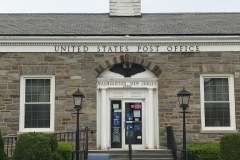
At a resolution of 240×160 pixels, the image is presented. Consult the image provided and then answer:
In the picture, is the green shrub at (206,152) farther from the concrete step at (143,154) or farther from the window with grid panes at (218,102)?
the window with grid panes at (218,102)

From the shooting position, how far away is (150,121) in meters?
16.8

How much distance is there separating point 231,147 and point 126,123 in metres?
7.36

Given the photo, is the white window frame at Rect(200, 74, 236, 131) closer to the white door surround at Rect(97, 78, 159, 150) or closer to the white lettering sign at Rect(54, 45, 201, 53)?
the white lettering sign at Rect(54, 45, 201, 53)

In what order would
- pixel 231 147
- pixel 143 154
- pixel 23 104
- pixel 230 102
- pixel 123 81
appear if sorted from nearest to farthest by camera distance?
1. pixel 231 147
2. pixel 143 154
3. pixel 23 104
4. pixel 230 102
5. pixel 123 81

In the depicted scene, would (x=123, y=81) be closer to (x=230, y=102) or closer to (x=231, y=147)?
(x=230, y=102)

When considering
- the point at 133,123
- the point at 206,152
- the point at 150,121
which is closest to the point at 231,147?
the point at 206,152

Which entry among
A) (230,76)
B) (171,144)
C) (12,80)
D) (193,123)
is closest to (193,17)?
(230,76)

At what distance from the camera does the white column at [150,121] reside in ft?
54.7

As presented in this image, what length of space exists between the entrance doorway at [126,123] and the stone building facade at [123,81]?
39mm

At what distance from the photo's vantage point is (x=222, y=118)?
17.1 meters

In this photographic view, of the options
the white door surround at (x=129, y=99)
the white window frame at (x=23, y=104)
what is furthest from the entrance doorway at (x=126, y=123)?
the white window frame at (x=23, y=104)

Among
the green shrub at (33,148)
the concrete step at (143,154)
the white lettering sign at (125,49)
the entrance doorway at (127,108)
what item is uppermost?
the white lettering sign at (125,49)

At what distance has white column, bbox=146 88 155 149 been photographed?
54.7ft

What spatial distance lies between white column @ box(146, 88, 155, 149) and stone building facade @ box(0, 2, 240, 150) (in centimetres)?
4
